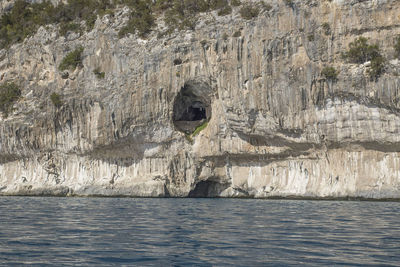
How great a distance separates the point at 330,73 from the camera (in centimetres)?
4097

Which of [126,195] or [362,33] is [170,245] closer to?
[362,33]

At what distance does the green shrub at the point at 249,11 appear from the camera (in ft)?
151

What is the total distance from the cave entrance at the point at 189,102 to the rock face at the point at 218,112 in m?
0.13

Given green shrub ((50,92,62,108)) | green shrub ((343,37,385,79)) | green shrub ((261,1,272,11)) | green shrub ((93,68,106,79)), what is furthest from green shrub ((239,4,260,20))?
green shrub ((50,92,62,108))

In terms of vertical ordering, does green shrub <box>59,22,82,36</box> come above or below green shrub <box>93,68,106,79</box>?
above

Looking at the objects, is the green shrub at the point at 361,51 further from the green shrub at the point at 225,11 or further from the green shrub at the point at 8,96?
the green shrub at the point at 8,96

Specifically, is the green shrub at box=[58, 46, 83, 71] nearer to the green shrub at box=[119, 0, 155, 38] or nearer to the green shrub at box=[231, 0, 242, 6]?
the green shrub at box=[119, 0, 155, 38]

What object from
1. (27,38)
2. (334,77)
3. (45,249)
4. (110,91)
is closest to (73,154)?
(110,91)

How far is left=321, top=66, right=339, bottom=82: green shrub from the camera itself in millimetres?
40969

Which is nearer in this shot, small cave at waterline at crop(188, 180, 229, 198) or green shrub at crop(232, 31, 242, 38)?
green shrub at crop(232, 31, 242, 38)

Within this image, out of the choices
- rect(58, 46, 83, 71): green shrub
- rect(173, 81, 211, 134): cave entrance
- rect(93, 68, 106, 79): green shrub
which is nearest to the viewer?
rect(173, 81, 211, 134): cave entrance

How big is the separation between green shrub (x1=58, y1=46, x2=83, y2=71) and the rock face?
2.73 ft

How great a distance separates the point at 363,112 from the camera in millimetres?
→ 39781

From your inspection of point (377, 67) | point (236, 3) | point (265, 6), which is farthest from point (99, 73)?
point (377, 67)
